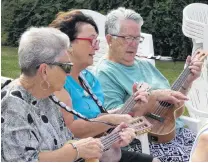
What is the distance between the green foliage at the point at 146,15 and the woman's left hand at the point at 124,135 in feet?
21.9

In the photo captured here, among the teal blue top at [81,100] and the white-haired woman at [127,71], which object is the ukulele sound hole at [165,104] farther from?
the teal blue top at [81,100]

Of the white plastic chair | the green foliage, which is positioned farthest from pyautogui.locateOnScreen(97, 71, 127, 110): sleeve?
the green foliage

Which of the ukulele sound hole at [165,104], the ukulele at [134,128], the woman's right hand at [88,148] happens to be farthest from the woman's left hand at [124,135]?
the ukulele sound hole at [165,104]

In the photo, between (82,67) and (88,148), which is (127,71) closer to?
(82,67)

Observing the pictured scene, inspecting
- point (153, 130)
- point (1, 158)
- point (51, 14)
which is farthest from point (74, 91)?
point (51, 14)

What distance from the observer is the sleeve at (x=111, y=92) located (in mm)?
A: 3615

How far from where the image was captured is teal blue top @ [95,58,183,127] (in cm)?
364

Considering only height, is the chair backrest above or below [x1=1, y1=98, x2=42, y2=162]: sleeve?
below

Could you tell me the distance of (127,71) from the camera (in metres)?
3.82

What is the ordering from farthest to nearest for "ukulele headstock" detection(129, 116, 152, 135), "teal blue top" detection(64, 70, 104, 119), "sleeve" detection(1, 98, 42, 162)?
"teal blue top" detection(64, 70, 104, 119)
"ukulele headstock" detection(129, 116, 152, 135)
"sleeve" detection(1, 98, 42, 162)

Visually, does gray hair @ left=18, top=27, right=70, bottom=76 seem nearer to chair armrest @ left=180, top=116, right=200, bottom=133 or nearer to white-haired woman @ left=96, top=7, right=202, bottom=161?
white-haired woman @ left=96, top=7, right=202, bottom=161

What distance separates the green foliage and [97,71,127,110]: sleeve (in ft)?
19.2

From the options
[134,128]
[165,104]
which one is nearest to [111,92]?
[165,104]

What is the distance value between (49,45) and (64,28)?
634 mm
